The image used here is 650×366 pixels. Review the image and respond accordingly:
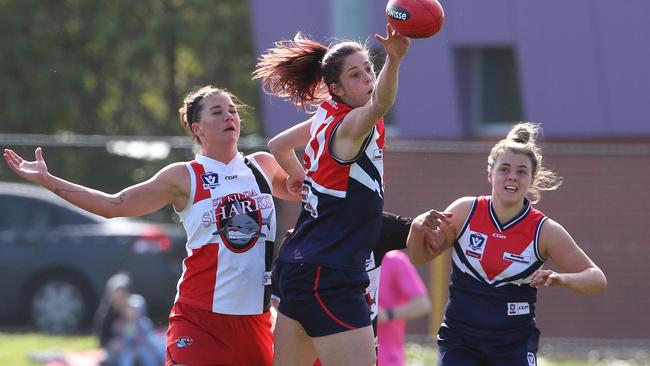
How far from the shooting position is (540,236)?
532 cm

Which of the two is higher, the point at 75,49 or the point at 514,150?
the point at 75,49

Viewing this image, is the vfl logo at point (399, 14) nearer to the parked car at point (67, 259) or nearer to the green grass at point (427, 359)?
the green grass at point (427, 359)

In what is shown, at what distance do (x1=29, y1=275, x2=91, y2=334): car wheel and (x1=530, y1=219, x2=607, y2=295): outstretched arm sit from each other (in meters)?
7.59

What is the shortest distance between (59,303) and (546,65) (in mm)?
6701

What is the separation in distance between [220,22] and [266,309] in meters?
19.2

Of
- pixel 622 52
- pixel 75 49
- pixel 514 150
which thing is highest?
pixel 75 49

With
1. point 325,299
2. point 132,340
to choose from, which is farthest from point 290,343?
point 132,340

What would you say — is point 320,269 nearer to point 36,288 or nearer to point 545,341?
point 545,341

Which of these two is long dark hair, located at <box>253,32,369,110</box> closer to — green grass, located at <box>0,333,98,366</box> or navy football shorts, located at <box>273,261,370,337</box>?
navy football shorts, located at <box>273,261,370,337</box>

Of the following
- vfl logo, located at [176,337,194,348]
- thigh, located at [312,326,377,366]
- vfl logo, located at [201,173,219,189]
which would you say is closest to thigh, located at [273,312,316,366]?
thigh, located at [312,326,377,366]

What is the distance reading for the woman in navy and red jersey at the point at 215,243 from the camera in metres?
5.20

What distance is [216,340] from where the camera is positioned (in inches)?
206

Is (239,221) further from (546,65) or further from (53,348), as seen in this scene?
(546,65)

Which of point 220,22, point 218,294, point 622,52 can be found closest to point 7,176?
point 218,294
